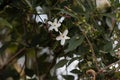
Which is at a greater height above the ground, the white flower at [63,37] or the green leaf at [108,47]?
the white flower at [63,37]

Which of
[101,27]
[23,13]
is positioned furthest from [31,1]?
[101,27]

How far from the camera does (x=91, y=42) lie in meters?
1.05

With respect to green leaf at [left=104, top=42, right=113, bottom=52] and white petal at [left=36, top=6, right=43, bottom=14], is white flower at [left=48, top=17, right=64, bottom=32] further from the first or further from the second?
green leaf at [left=104, top=42, right=113, bottom=52]

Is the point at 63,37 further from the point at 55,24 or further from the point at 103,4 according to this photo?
the point at 103,4

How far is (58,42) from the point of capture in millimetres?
1096

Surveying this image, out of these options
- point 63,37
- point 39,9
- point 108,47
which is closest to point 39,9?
point 39,9

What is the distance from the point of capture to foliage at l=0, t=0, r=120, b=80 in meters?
0.97

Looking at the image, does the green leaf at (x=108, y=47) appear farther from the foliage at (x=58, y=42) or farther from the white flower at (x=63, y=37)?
the white flower at (x=63, y=37)

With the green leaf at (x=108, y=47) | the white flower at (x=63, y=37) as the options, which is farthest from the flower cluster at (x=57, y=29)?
the green leaf at (x=108, y=47)

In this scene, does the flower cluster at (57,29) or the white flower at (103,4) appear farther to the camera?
the white flower at (103,4)

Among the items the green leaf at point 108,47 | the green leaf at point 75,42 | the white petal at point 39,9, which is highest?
the white petal at point 39,9

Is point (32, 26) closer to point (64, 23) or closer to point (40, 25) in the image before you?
point (40, 25)

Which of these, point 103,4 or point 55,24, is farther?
point 103,4

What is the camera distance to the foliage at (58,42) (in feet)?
3.17
